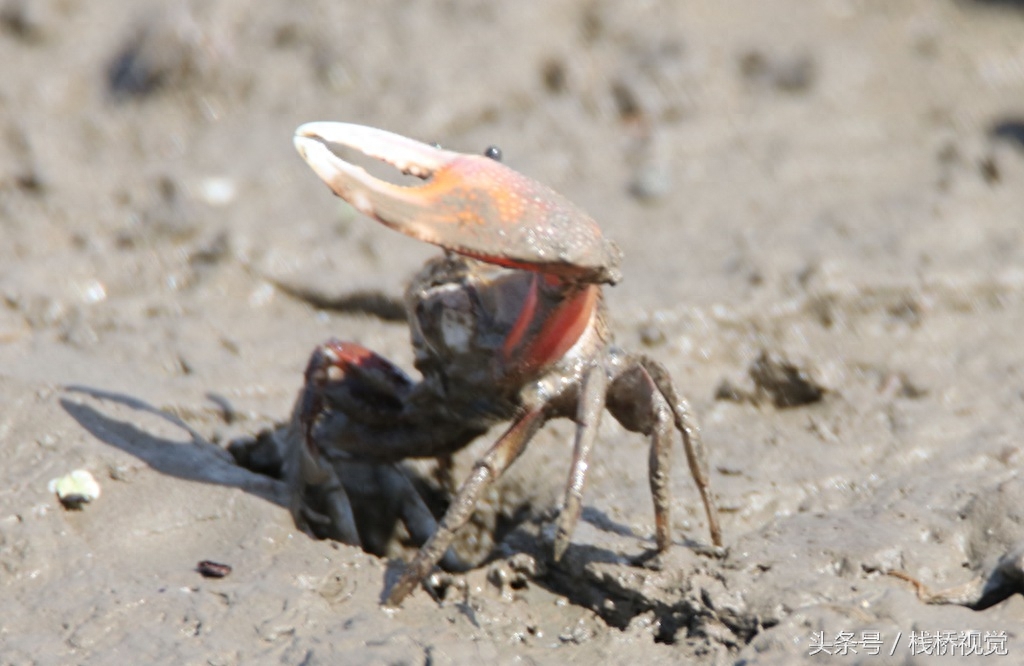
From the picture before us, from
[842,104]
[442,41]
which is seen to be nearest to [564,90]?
[442,41]

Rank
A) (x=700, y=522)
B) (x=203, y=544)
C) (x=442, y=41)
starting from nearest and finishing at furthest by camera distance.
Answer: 1. (x=203, y=544)
2. (x=700, y=522)
3. (x=442, y=41)

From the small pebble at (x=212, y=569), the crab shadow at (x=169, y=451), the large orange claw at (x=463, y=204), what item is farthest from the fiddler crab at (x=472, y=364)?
the small pebble at (x=212, y=569)

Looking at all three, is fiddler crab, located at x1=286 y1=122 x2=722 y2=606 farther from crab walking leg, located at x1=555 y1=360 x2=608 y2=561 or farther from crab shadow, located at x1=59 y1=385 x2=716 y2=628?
crab shadow, located at x1=59 y1=385 x2=716 y2=628

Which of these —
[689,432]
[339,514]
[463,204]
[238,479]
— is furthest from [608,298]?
[463,204]

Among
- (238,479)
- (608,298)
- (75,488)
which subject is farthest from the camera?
(608,298)

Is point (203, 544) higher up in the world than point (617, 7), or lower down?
lower down

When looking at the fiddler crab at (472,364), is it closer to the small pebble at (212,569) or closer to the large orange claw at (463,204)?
the large orange claw at (463,204)

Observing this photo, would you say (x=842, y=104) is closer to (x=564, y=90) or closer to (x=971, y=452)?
(x=564, y=90)

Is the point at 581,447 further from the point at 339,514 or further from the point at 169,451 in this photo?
the point at 169,451
